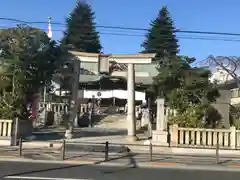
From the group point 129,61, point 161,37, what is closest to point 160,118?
point 129,61

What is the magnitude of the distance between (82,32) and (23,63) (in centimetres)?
4410

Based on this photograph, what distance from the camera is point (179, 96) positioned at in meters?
21.3

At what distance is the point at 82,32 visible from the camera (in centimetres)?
6406

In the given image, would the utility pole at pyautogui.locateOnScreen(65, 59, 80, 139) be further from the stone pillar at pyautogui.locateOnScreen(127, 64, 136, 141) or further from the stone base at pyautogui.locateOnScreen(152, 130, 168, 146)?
the stone base at pyautogui.locateOnScreen(152, 130, 168, 146)

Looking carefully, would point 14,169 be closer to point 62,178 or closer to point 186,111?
point 62,178

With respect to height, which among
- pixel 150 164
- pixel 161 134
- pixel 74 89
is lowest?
pixel 150 164

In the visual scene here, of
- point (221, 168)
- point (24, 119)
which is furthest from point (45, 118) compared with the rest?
point (221, 168)

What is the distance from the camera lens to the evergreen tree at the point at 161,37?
63.2 metres

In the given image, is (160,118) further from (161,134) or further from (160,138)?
(160,138)

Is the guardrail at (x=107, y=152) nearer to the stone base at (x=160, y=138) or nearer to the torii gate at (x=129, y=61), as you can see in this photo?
the stone base at (x=160, y=138)

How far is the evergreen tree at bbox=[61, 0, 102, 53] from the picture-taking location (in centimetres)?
6306

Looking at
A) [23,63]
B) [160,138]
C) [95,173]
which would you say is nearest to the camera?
[95,173]

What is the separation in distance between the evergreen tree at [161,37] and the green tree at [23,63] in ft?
137

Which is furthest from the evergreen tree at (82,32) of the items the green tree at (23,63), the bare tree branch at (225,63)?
the green tree at (23,63)
